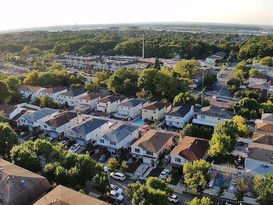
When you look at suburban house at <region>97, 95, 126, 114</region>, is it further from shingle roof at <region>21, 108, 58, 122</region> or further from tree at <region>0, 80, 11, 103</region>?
tree at <region>0, 80, 11, 103</region>

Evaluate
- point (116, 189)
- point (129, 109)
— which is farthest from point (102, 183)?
point (129, 109)

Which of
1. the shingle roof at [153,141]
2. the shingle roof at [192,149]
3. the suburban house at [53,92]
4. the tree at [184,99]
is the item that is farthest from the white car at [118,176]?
the suburban house at [53,92]

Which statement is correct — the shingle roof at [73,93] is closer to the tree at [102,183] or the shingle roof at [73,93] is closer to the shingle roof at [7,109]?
the shingle roof at [7,109]

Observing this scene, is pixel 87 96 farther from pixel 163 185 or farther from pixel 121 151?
pixel 163 185

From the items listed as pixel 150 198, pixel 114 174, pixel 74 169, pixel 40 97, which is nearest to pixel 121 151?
pixel 114 174

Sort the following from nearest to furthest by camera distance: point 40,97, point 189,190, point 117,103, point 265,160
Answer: point 189,190
point 265,160
point 117,103
point 40,97

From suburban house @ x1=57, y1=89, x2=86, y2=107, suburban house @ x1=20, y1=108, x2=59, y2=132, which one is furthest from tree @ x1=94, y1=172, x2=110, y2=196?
suburban house @ x1=57, y1=89, x2=86, y2=107

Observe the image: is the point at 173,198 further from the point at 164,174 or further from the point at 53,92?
the point at 53,92
